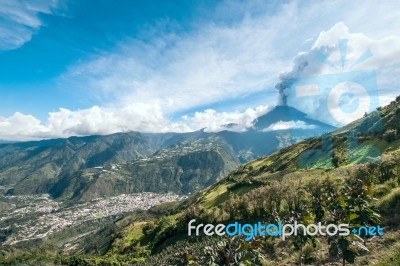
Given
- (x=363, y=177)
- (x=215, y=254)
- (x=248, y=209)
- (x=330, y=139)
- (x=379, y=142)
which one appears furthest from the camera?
(x=330, y=139)

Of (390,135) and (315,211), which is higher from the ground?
(390,135)

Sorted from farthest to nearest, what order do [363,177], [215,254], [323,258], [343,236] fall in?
1. [363,177]
2. [323,258]
3. [343,236]
4. [215,254]

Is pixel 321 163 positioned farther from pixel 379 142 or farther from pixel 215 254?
pixel 215 254

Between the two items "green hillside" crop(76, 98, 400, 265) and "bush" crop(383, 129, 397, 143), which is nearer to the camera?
"green hillside" crop(76, 98, 400, 265)

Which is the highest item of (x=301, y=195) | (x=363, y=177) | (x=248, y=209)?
(x=363, y=177)

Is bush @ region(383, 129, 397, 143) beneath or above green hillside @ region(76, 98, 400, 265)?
above

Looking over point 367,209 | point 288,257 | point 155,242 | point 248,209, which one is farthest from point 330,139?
point 367,209

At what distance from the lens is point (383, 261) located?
21.4 m

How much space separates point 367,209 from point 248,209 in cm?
7818

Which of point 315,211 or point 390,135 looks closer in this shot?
point 315,211

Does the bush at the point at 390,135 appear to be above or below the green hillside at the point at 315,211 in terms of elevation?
above

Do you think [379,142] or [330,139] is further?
[330,139]

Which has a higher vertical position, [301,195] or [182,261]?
[182,261]

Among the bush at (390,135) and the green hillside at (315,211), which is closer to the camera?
the green hillside at (315,211)
